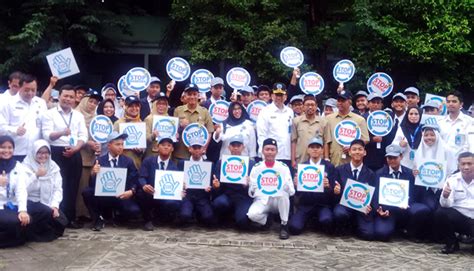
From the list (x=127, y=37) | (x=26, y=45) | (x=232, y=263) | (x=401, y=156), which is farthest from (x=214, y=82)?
(x=127, y=37)

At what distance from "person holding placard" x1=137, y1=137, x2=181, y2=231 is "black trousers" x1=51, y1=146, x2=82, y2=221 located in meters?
0.91

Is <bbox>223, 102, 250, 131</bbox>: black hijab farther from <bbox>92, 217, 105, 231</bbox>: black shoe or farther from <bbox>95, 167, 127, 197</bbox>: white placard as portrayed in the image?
<bbox>92, 217, 105, 231</bbox>: black shoe

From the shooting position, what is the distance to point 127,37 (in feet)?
55.8

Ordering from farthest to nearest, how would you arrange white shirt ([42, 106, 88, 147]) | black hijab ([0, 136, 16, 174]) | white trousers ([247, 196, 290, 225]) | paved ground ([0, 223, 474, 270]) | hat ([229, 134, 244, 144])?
hat ([229, 134, 244, 144])
white trousers ([247, 196, 290, 225])
white shirt ([42, 106, 88, 147])
black hijab ([0, 136, 16, 174])
paved ground ([0, 223, 474, 270])

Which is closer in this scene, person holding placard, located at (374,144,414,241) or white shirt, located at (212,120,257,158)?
person holding placard, located at (374,144,414,241)

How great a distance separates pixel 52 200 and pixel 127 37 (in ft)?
33.4

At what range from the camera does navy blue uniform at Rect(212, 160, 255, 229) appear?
333 inches

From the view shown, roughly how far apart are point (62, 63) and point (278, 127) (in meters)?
3.57

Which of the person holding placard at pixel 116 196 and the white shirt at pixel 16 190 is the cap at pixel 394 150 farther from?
the white shirt at pixel 16 190

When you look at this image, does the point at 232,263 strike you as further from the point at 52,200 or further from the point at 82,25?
the point at 82,25

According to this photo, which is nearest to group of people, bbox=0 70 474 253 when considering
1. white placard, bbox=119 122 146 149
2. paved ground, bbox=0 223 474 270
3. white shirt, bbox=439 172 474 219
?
white shirt, bbox=439 172 474 219

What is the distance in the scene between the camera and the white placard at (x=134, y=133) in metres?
8.55

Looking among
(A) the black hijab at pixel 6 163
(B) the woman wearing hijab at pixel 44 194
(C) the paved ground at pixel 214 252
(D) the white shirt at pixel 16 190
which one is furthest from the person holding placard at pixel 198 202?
(A) the black hijab at pixel 6 163

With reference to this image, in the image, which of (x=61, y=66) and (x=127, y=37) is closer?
(x=61, y=66)
